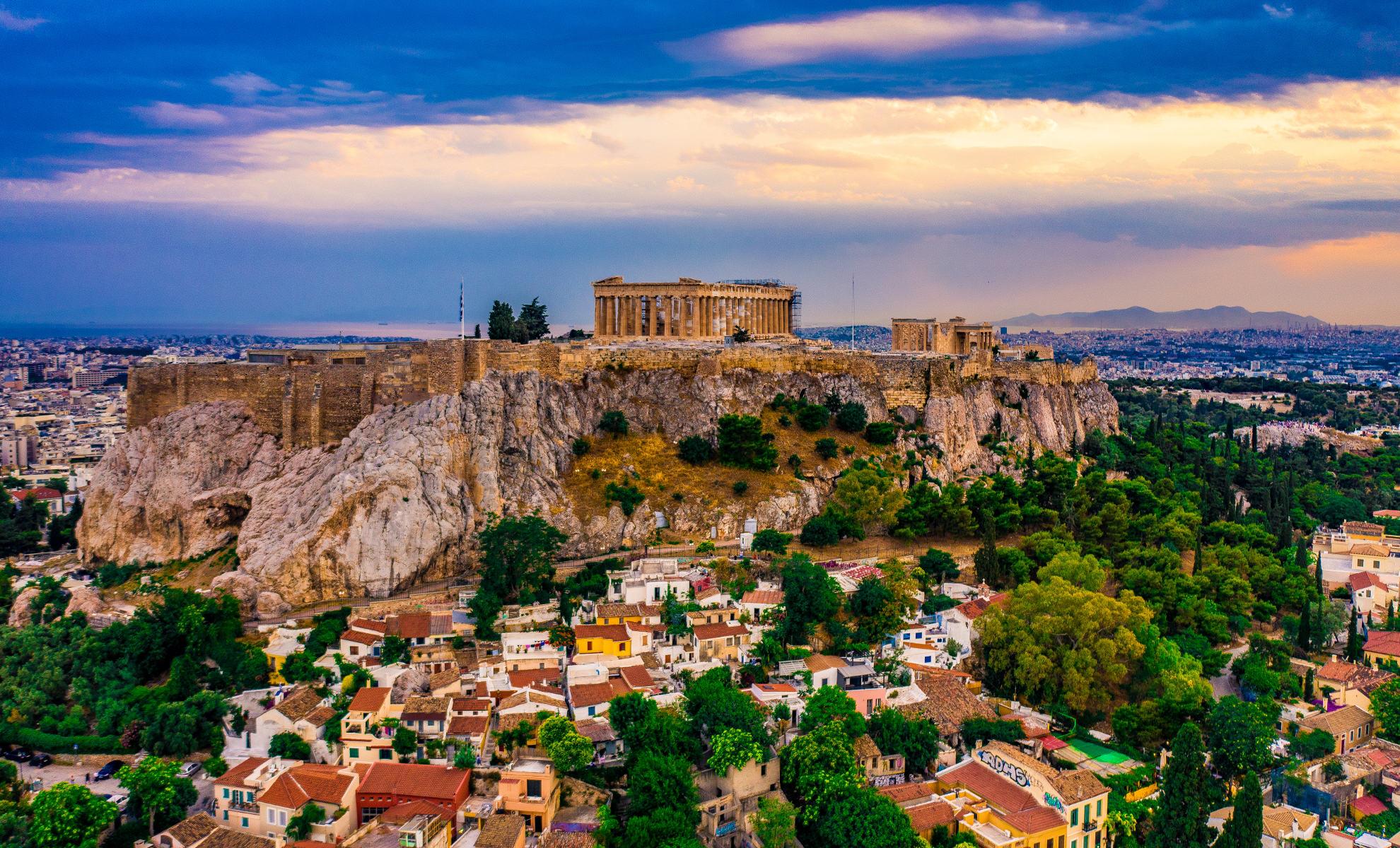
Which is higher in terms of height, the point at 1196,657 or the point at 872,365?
the point at 872,365

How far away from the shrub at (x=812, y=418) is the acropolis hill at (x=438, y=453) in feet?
1.35

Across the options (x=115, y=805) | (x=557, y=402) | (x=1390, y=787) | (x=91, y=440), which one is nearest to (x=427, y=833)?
(x=115, y=805)

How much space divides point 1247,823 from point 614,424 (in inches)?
1197

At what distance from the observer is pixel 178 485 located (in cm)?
4853

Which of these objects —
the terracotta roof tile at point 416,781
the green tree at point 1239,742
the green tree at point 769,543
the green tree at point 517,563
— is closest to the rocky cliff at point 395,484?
the green tree at point 769,543

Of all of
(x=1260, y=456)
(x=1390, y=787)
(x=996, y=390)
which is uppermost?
(x=996, y=390)

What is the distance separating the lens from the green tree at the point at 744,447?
5084 cm

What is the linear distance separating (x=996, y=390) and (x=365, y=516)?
120 feet

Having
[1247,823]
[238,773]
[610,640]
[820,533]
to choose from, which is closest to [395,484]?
[610,640]

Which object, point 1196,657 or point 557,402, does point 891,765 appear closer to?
point 1196,657

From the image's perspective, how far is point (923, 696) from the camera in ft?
120

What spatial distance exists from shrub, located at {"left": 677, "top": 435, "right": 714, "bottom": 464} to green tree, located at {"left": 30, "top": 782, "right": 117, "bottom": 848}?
27.3m

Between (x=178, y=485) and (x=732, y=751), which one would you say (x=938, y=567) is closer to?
(x=732, y=751)

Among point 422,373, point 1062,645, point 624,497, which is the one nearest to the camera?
point 1062,645
